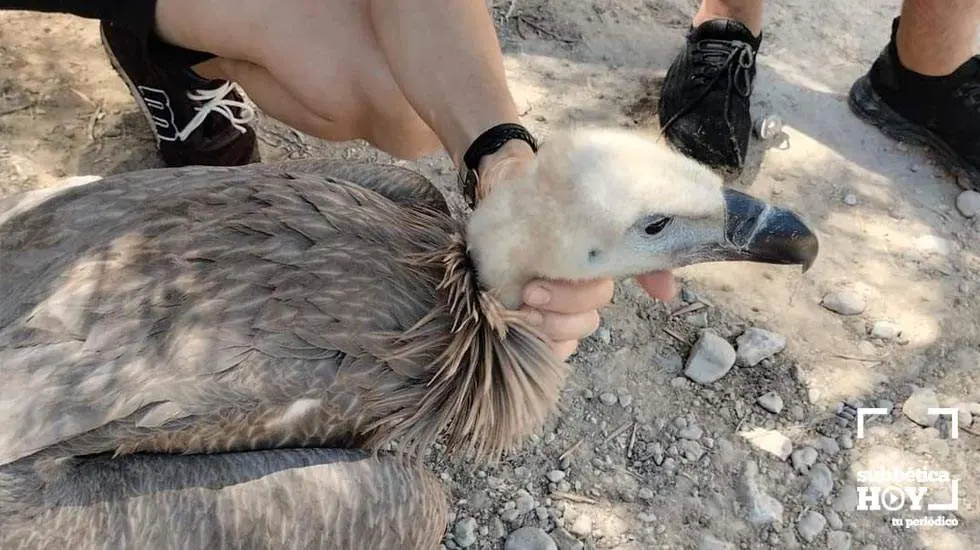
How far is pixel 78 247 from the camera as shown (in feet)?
6.68

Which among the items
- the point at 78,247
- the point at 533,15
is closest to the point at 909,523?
the point at 78,247

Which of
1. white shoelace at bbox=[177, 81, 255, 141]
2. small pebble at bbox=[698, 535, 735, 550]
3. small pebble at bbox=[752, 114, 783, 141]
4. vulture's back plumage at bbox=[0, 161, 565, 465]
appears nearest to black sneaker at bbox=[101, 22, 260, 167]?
white shoelace at bbox=[177, 81, 255, 141]

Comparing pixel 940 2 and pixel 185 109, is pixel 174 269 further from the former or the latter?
pixel 940 2

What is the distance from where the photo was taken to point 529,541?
2.61 meters

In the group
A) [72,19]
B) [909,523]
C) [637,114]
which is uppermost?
[72,19]

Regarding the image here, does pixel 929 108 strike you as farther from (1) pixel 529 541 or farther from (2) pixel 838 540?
(1) pixel 529 541

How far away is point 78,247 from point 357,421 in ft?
2.38

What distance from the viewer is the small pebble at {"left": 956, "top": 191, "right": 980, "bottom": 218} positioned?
12.0 feet

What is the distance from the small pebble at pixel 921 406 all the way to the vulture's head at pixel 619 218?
4.19 feet

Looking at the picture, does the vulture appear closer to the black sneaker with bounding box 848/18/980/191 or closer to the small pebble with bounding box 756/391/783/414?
the small pebble with bounding box 756/391/783/414

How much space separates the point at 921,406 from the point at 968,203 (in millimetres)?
1102

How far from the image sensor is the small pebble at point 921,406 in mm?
2959

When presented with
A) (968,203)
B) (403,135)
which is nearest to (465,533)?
(403,135)

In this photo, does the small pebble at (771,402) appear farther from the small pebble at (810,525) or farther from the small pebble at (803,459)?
the small pebble at (810,525)
